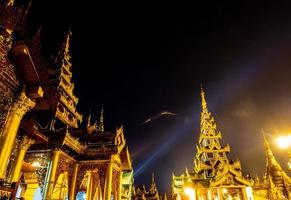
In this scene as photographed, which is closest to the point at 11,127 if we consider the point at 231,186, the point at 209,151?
the point at 231,186

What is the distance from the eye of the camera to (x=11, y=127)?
811 centimetres

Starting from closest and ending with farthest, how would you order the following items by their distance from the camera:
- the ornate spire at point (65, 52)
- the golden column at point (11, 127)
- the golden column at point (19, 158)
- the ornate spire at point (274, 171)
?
the golden column at point (11, 127)
the golden column at point (19, 158)
the ornate spire at point (65, 52)
the ornate spire at point (274, 171)

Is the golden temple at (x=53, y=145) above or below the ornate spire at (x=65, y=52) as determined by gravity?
below

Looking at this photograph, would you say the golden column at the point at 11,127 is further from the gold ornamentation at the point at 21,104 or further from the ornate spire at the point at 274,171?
the ornate spire at the point at 274,171

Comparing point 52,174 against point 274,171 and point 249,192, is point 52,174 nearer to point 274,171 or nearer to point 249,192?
point 249,192

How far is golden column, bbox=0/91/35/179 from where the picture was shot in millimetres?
7727

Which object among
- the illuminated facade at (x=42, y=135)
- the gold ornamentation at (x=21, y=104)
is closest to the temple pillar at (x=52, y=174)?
the illuminated facade at (x=42, y=135)

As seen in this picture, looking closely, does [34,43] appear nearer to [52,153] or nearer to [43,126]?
[52,153]

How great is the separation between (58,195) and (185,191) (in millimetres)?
18898

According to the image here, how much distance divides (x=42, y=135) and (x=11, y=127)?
272 centimetres

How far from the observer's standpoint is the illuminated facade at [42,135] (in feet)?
25.5

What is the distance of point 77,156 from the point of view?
50.9 feet

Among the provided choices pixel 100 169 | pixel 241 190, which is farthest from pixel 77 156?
pixel 241 190

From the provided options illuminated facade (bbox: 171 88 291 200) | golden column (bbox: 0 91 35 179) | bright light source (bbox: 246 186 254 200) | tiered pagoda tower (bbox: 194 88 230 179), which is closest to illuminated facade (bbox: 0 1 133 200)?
golden column (bbox: 0 91 35 179)
